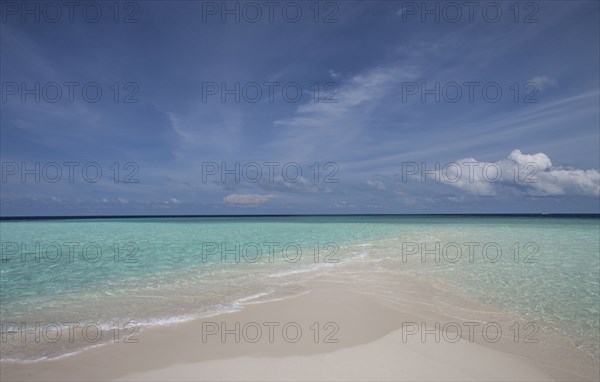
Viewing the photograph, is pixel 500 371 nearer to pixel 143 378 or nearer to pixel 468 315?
pixel 468 315

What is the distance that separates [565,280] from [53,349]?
43.9 ft

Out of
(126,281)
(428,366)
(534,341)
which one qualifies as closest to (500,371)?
(428,366)

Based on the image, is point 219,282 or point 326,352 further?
point 219,282

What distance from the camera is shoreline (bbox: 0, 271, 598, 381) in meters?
4.55

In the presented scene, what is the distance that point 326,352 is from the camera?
5.23m

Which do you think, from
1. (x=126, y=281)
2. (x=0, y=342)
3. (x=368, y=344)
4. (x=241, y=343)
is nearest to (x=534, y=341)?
(x=368, y=344)

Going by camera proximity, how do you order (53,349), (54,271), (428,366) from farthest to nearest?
(54,271)
(53,349)
(428,366)

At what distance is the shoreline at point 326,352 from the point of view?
4.55m

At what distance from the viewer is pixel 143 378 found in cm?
441

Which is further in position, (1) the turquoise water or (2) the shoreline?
(1) the turquoise water

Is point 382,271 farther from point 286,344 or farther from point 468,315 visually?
point 286,344

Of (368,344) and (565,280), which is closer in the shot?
(368,344)

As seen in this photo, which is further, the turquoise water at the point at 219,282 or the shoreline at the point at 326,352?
the turquoise water at the point at 219,282

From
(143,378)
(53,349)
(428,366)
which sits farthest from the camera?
(53,349)
